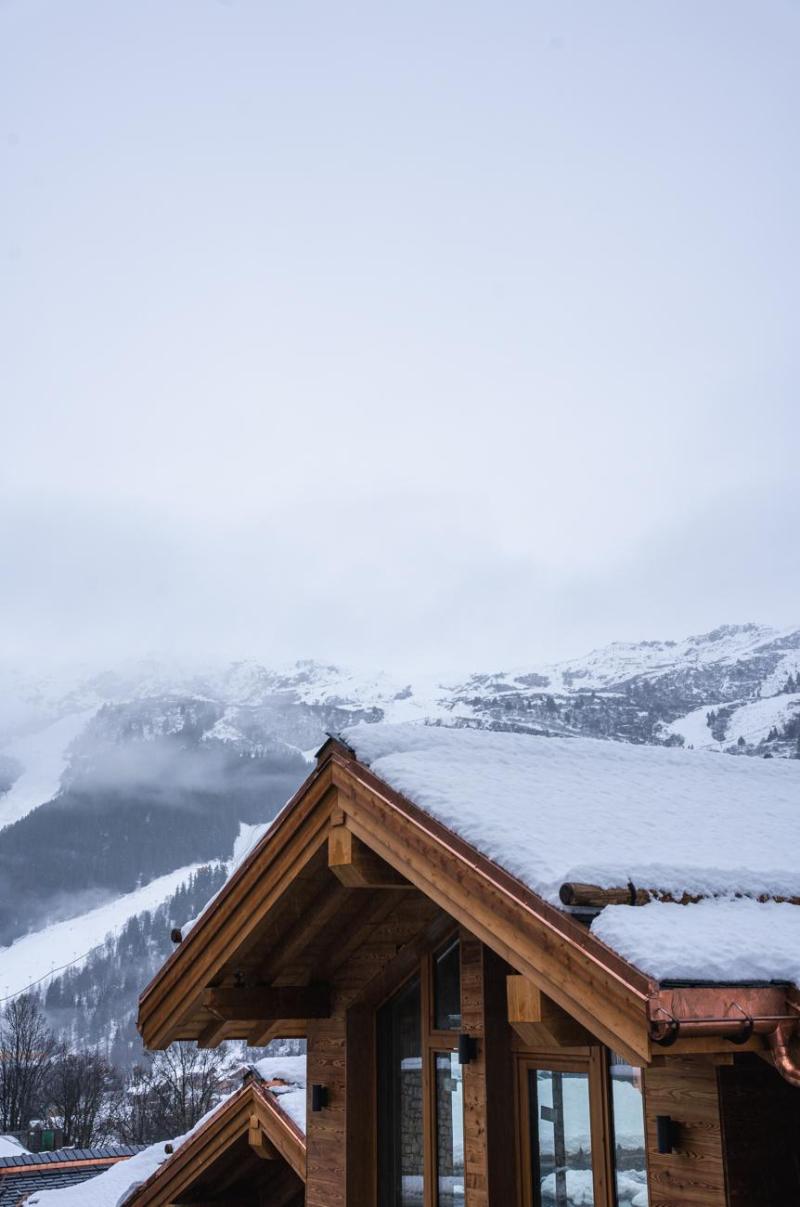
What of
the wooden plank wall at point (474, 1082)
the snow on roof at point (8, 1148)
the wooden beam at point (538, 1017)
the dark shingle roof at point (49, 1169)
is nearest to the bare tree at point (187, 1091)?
the snow on roof at point (8, 1148)

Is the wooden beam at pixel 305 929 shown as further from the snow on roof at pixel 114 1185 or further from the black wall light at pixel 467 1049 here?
the snow on roof at pixel 114 1185

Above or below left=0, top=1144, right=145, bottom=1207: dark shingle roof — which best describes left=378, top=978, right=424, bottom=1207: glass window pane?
above

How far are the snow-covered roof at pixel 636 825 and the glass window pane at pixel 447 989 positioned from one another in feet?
4.71

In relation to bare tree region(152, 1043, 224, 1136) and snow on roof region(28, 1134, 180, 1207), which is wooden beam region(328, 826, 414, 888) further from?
bare tree region(152, 1043, 224, 1136)

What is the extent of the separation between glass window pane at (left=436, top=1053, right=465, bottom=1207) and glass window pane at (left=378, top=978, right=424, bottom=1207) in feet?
0.69

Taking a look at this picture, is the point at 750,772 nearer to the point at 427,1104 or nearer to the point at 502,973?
the point at 502,973

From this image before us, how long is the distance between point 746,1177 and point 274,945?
137 inches

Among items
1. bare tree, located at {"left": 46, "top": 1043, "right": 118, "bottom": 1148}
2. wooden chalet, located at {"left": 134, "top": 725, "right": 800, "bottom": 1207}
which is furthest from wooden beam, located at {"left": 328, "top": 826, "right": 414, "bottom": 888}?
bare tree, located at {"left": 46, "top": 1043, "right": 118, "bottom": 1148}

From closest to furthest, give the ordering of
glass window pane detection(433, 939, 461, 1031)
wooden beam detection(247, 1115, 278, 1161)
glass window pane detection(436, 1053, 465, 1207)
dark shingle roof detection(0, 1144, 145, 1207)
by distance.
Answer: glass window pane detection(436, 1053, 465, 1207)
glass window pane detection(433, 939, 461, 1031)
wooden beam detection(247, 1115, 278, 1161)
dark shingle roof detection(0, 1144, 145, 1207)

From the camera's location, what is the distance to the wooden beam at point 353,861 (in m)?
5.82

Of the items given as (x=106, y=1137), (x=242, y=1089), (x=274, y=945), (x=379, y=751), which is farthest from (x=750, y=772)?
(x=106, y=1137)

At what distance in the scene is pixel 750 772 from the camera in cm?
727

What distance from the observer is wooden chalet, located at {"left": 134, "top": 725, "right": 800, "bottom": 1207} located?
421 centimetres

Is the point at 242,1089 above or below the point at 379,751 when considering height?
below
